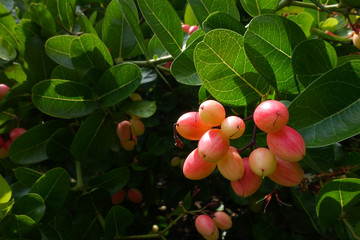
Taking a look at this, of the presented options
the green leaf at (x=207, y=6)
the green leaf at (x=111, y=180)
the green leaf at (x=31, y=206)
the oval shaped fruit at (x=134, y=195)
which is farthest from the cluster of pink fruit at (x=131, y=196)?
the green leaf at (x=207, y=6)

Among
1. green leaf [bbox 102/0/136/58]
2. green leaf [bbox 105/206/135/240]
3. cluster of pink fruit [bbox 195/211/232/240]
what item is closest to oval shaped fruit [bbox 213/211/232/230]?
cluster of pink fruit [bbox 195/211/232/240]

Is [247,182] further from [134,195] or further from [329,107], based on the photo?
[134,195]

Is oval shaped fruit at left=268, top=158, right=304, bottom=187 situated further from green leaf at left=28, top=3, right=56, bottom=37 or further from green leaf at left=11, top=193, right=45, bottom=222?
green leaf at left=28, top=3, right=56, bottom=37

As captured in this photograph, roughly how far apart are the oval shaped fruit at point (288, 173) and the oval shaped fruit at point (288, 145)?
0.06m

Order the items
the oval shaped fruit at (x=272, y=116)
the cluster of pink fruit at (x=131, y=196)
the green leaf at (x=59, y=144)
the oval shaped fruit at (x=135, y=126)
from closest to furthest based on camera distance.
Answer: the oval shaped fruit at (x=272, y=116)
the green leaf at (x=59, y=144)
the oval shaped fruit at (x=135, y=126)
the cluster of pink fruit at (x=131, y=196)

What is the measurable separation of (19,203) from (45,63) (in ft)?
1.53

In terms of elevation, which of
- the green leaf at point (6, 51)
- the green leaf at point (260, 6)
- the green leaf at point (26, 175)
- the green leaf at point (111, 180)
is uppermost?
the green leaf at point (260, 6)

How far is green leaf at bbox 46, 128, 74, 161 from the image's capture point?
1.10 metres

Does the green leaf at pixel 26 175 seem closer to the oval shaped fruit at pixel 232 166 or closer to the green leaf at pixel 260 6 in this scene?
the oval shaped fruit at pixel 232 166

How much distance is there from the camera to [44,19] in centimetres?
108

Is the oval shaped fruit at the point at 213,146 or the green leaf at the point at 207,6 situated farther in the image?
the green leaf at the point at 207,6

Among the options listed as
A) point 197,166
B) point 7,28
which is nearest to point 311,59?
point 197,166

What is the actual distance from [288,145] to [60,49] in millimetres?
702

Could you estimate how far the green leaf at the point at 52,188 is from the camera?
2.88 ft
